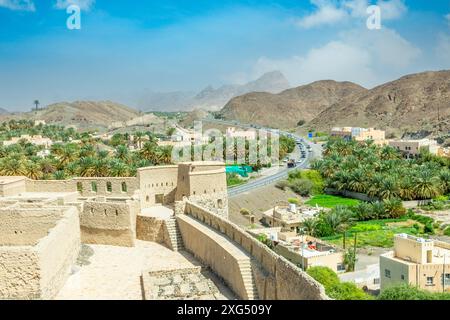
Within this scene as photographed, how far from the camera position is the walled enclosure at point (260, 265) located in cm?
975

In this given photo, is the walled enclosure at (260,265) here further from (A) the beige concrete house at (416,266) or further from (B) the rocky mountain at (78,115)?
(B) the rocky mountain at (78,115)

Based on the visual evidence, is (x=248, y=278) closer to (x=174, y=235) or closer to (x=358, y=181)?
(x=174, y=235)

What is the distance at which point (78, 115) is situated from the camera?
516 ft

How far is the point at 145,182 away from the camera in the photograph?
21.8m

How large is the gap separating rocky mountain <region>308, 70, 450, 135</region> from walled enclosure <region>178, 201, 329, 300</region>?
80164 mm

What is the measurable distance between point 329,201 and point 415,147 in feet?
79.7

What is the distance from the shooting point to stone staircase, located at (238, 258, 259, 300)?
12.1 m

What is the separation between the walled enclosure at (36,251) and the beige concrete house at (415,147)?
2069 inches

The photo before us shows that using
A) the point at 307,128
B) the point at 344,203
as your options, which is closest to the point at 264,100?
the point at 307,128

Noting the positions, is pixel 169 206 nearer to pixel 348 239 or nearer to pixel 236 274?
pixel 236 274

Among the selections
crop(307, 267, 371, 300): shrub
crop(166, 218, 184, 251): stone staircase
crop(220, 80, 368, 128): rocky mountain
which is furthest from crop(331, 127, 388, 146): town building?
crop(220, 80, 368, 128): rocky mountain

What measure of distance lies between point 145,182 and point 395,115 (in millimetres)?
97424

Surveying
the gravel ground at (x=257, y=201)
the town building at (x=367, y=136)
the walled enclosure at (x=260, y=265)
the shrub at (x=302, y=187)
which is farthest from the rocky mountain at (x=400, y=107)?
the walled enclosure at (x=260, y=265)
